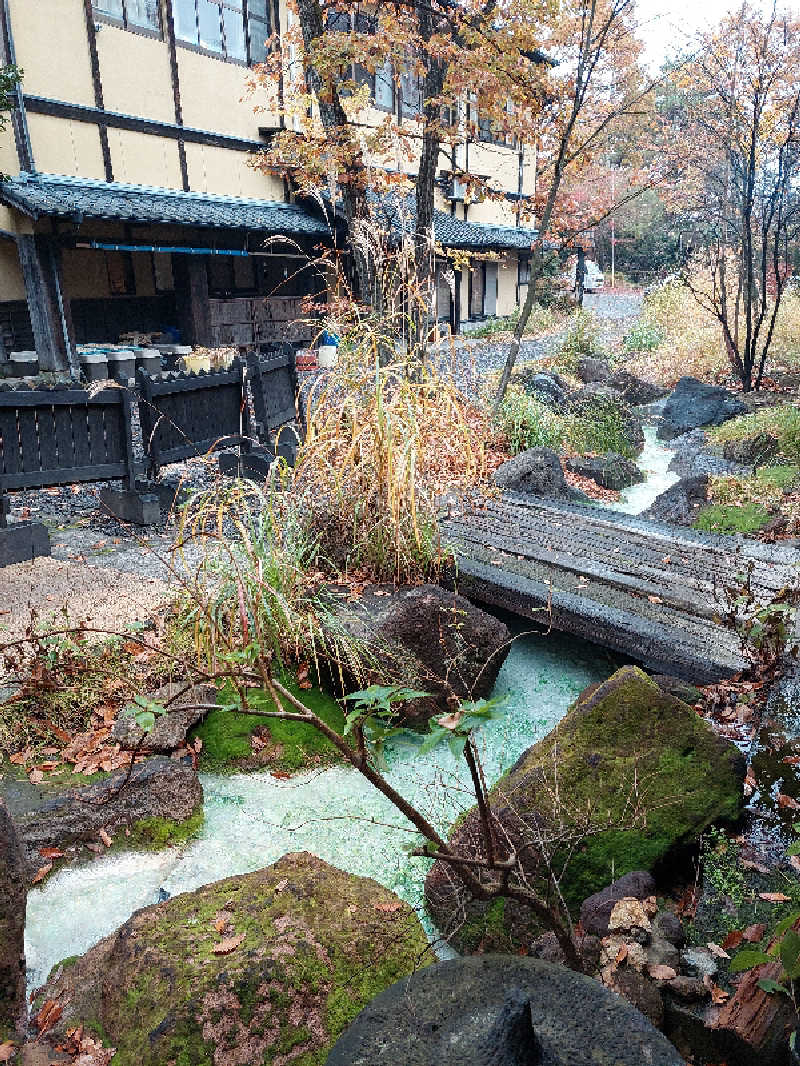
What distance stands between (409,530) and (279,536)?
0.71m

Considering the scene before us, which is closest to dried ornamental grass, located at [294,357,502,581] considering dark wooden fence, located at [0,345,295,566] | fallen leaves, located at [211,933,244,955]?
dark wooden fence, located at [0,345,295,566]

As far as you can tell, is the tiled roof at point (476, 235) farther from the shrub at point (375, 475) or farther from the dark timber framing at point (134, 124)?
the shrub at point (375, 475)

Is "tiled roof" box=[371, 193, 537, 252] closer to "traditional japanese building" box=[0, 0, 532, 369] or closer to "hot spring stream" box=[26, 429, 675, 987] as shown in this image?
"traditional japanese building" box=[0, 0, 532, 369]

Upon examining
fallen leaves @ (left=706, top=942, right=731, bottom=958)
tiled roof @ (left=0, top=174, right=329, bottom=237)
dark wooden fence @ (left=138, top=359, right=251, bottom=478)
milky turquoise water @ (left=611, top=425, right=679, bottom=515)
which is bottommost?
milky turquoise water @ (left=611, top=425, right=679, bottom=515)

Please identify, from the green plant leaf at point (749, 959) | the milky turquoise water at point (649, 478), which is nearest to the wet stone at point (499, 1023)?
the green plant leaf at point (749, 959)

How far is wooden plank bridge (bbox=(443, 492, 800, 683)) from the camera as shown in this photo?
3539mm

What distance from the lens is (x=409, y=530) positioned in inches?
164

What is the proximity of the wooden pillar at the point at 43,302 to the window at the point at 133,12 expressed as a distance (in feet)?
11.8

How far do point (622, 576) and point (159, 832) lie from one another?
262 cm

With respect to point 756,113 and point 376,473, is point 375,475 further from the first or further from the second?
point 756,113

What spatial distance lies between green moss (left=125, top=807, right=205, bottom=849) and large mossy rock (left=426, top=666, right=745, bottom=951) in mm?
1050

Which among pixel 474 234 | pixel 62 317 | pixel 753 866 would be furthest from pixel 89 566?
pixel 474 234

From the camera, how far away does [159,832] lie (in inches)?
120

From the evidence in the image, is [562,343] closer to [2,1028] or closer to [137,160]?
[137,160]
